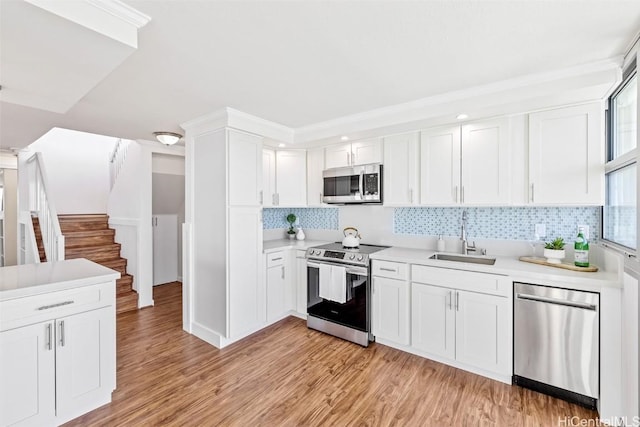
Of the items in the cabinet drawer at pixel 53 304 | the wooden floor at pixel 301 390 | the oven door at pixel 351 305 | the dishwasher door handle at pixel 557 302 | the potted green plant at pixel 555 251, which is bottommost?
the wooden floor at pixel 301 390

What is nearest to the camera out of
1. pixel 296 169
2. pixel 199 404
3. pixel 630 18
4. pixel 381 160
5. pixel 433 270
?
pixel 630 18

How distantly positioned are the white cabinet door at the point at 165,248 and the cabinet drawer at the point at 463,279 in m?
4.63

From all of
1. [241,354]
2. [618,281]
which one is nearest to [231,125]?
[241,354]

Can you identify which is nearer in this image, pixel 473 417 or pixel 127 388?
pixel 473 417

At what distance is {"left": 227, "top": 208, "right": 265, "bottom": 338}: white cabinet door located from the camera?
295 centimetres

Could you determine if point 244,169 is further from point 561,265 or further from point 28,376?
point 561,265

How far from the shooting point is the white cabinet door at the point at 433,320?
2549mm

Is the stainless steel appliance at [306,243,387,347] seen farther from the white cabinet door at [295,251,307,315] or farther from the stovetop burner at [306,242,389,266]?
the white cabinet door at [295,251,307,315]

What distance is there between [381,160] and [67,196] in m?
5.94

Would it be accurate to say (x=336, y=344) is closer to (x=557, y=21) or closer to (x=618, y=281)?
(x=618, y=281)

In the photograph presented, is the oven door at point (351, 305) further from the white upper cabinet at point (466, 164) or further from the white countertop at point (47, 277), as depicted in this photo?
the white countertop at point (47, 277)

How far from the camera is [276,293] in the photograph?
3533 mm

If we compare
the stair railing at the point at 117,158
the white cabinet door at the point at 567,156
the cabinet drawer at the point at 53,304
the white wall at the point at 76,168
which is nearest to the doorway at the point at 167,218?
the stair railing at the point at 117,158

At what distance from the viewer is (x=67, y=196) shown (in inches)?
213
